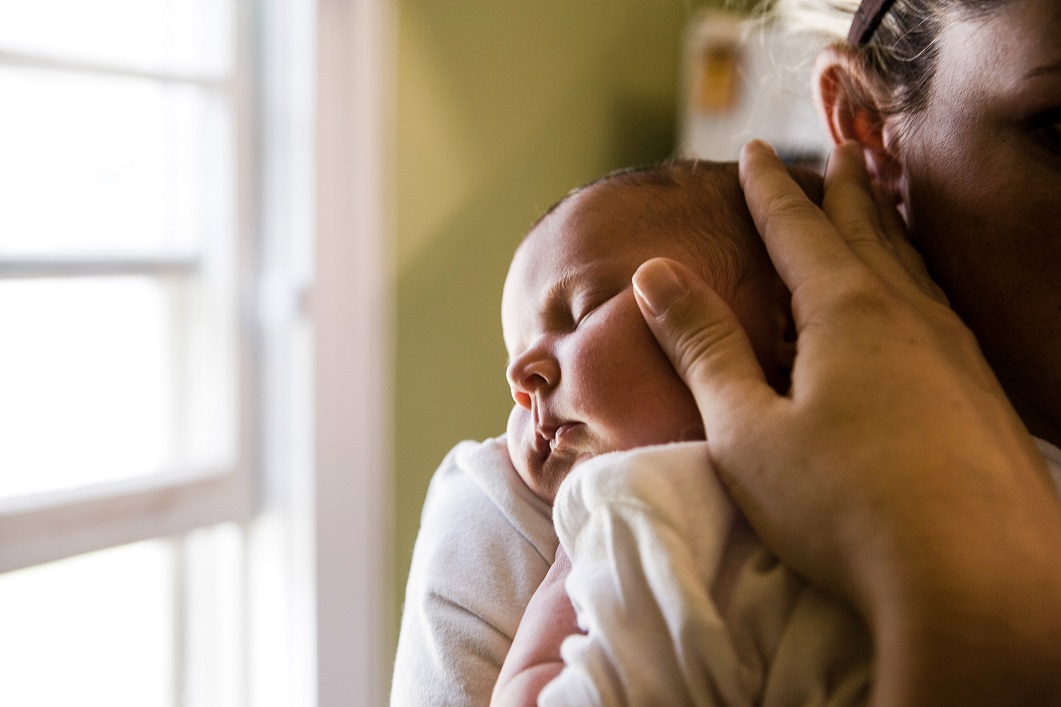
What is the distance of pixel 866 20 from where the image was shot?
0.78 meters

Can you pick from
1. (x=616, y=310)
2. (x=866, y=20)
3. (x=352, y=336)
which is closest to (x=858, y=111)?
(x=866, y=20)

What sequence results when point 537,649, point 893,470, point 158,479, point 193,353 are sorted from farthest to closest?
point 193,353
point 158,479
point 537,649
point 893,470

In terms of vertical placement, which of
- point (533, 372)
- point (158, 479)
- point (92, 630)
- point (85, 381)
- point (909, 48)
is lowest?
point (92, 630)

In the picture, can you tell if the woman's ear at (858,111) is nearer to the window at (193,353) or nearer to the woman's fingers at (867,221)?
the woman's fingers at (867,221)

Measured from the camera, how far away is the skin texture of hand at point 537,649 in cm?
57

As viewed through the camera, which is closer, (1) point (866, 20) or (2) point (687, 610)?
(2) point (687, 610)

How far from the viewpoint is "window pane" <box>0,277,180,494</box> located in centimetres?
165

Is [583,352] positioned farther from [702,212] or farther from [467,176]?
[467,176]

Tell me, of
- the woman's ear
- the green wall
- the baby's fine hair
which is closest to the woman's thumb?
the baby's fine hair

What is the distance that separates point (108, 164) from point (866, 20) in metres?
1.52

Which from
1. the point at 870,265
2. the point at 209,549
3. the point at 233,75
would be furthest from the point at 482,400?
the point at 870,265

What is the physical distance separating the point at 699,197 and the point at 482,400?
162cm

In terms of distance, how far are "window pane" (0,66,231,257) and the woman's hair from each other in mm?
1494

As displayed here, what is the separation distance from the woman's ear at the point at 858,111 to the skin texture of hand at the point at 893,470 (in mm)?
179
